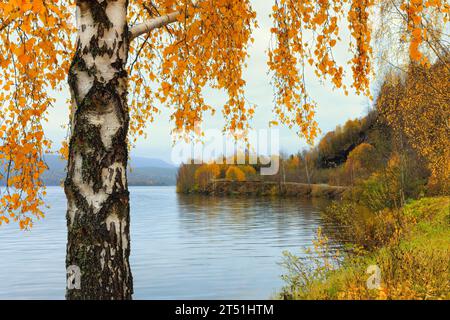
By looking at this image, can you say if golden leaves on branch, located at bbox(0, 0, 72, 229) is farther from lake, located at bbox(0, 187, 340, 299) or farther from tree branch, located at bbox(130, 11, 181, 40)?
lake, located at bbox(0, 187, 340, 299)

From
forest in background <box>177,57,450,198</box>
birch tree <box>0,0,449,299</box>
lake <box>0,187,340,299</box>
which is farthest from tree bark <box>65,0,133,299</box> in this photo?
forest in background <box>177,57,450,198</box>

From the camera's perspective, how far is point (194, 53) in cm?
683

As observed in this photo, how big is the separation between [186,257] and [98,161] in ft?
45.4

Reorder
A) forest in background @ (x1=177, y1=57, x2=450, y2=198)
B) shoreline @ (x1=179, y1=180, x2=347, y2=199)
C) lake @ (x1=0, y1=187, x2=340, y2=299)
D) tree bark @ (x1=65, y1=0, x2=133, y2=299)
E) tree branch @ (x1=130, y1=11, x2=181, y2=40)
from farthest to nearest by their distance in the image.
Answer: shoreline @ (x1=179, y1=180, x2=347, y2=199), forest in background @ (x1=177, y1=57, x2=450, y2=198), lake @ (x1=0, y1=187, x2=340, y2=299), tree branch @ (x1=130, y1=11, x2=181, y2=40), tree bark @ (x1=65, y1=0, x2=133, y2=299)

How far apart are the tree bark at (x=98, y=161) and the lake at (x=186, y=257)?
7.55m

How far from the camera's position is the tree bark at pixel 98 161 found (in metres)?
4.46

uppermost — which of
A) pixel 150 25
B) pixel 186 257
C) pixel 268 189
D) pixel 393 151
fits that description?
pixel 150 25

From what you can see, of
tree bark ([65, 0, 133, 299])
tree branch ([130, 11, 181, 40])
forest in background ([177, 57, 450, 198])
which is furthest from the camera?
forest in background ([177, 57, 450, 198])

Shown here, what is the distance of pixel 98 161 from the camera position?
14.7 ft

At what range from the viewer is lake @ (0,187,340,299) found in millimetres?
12891

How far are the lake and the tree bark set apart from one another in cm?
755

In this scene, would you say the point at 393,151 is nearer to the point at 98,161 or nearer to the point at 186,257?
the point at 186,257

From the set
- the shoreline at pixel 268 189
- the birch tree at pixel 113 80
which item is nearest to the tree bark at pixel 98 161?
the birch tree at pixel 113 80

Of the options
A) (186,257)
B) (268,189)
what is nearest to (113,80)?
(186,257)
